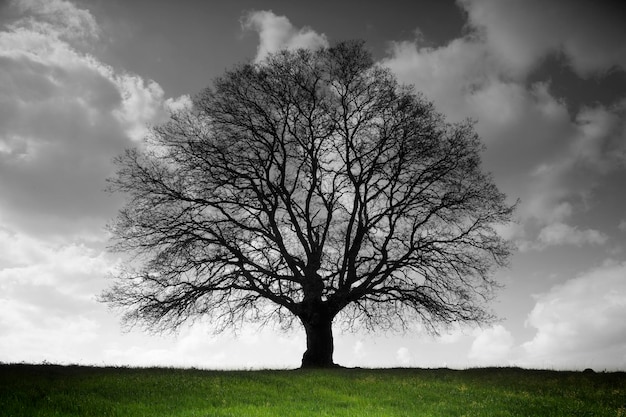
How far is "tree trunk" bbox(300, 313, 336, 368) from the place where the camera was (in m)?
21.6

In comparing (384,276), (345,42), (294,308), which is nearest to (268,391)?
(294,308)

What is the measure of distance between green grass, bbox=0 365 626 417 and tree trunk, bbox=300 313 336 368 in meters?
4.70

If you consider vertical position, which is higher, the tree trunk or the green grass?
the tree trunk

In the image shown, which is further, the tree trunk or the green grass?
the tree trunk

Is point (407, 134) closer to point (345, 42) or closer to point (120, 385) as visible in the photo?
point (345, 42)

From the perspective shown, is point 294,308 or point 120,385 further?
point 294,308

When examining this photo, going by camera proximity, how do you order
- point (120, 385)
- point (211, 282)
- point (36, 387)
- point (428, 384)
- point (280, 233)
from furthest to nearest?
1. point (280, 233)
2. point (211, 282)
3. point (428, 384)
4. point (120, 385)
5. point (36, 387)

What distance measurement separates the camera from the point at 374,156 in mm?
24031

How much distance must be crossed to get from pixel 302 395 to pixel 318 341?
29.7ft

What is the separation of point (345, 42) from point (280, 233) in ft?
32.3

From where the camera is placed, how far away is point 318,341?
71.6 ft

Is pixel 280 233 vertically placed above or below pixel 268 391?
above

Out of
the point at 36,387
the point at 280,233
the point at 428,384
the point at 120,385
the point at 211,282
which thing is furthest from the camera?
the point at 280,233

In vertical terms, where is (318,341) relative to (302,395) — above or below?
above
